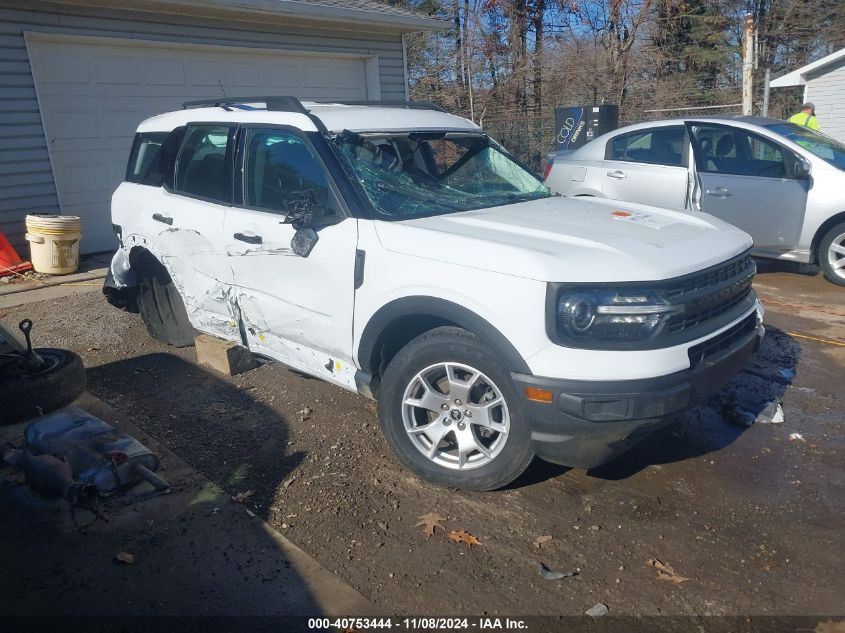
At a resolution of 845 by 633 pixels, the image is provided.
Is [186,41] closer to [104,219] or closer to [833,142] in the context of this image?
[104,219]

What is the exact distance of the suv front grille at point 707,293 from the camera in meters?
3.22

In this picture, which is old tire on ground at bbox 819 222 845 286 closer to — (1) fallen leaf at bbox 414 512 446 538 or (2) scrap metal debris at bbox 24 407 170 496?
(1) fallen leaf at bbox 414 512 446 538

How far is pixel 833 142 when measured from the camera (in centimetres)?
800

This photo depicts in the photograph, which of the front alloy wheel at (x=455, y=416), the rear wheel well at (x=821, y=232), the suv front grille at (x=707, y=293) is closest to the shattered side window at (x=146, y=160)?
the front alloy wheel at (x=455, y=416)

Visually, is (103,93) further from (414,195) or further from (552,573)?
(552,573)

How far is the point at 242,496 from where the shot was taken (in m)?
3.69

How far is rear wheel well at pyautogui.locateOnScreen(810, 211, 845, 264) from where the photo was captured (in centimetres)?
727

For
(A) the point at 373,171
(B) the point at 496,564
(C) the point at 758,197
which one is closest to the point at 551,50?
(C) the point at 758,197

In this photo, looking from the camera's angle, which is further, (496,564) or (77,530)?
(77,530)

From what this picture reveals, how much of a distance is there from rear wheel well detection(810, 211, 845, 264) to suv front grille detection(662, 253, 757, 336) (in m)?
4.20

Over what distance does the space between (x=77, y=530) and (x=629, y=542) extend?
261 centimetres

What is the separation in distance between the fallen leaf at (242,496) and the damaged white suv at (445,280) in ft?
2.58

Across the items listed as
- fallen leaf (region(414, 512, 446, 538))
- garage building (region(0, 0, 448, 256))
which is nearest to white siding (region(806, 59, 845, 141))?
garage building (region(0, 0, 448, 256))

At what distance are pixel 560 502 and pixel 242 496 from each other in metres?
1.65
